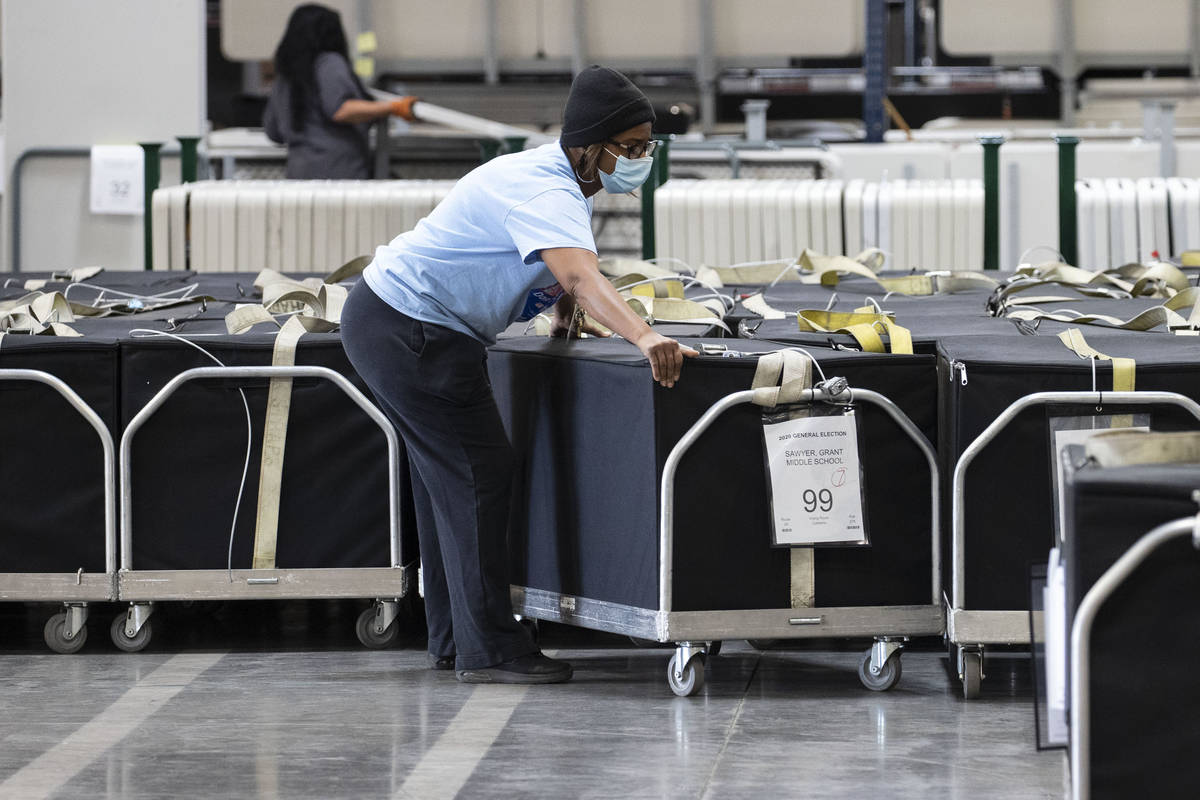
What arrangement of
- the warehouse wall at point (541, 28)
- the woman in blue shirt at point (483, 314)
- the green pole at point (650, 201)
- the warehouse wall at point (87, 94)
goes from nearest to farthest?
the woman in blue shirt at point (483, 314)
the green pole at point (650, 201)
the warehouse wall at point (87, 94)
the warehouse wall at point (541, 28)

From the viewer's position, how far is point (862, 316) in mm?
4422

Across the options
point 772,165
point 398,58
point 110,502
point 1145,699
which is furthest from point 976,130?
point 1145,699

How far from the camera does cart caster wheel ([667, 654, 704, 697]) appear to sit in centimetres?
394

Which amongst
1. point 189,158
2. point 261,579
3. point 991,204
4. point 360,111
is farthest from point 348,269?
point 360,111

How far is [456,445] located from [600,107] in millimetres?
872

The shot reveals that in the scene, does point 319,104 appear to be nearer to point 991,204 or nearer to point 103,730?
point 991,204

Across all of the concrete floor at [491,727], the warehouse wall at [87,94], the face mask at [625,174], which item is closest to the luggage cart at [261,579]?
the concrete floor at [491,727]

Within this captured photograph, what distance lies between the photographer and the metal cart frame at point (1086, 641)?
2492 mm

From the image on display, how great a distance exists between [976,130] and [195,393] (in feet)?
32.2

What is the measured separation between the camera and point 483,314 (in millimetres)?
3938

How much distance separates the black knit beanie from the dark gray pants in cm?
56

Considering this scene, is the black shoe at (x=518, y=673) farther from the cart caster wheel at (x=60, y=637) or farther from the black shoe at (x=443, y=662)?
the cart caster wheel at (x=60, y=637)

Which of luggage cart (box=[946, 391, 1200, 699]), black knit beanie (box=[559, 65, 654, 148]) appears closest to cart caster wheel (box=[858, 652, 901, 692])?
luggage cart (box=[946, 391, 1200, 699])

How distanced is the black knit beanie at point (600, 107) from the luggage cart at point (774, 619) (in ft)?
2.19
